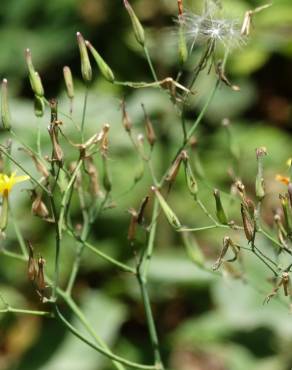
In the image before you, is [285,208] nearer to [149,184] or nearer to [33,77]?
[33,77]

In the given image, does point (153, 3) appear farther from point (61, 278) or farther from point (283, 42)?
point (61, 278)

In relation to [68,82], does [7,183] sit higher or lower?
lower

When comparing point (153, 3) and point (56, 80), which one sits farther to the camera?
point (56, 80)

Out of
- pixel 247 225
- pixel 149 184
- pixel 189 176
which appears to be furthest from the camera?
pixel 149 184

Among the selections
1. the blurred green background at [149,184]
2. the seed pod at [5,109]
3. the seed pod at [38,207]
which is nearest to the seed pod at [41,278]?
the seed pod at [38,207]

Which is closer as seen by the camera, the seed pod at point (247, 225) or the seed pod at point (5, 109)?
the seed pod at point (247, 225)

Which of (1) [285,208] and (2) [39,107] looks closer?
(1) [285,208]

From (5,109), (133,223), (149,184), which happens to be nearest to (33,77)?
(5,109)

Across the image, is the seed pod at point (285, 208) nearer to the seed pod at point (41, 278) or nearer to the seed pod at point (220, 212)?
the seed pod at point (220, 212)

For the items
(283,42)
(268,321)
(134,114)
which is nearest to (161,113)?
(134,114)
